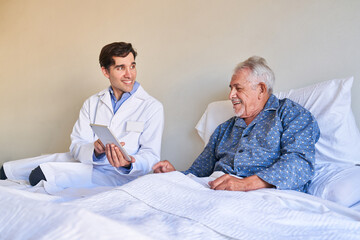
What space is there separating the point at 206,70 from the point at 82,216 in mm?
1728

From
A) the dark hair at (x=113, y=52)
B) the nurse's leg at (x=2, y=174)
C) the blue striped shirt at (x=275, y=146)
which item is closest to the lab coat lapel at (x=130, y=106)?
the dark hair at (x=113, y=52)

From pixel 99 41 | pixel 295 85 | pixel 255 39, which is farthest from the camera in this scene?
pixel 99 41

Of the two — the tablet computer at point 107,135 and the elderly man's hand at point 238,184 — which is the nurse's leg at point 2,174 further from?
the elderly man's hand at point 238,184

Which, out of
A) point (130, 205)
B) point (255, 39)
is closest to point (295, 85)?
point (255, 39)

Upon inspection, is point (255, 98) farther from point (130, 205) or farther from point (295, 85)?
point (130, 205)

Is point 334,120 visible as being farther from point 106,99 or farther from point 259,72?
point 106,99

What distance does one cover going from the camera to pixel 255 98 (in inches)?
66.3

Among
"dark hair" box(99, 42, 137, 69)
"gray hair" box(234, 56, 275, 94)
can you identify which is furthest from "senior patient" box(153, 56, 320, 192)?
"dark hair" box(99, 42, 137, 69)

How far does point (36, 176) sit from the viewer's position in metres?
1.80

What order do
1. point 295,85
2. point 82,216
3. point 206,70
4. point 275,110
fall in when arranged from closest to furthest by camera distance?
1. point 82,216
2. point 275,110
3. point 295,85
4. point 206,70

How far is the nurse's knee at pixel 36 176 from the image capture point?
1784 mm

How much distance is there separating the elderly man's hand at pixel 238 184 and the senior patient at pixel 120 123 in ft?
1.76

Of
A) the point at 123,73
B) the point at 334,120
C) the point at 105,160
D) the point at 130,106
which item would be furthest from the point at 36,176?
the point at 334,120

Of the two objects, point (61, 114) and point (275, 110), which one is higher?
point (275, 110)
